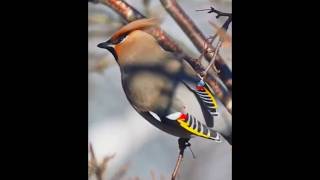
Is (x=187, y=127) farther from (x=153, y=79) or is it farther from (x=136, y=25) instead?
(x=136, y=25)

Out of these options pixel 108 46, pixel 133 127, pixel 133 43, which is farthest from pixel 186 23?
pixel 133 127

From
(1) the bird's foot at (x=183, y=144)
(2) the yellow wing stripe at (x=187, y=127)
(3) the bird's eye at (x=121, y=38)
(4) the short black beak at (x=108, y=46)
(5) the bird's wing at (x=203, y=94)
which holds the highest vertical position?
(3) the bird's eye at (x=121, y=38)

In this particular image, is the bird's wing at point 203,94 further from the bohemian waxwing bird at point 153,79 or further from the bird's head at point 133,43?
the bird's head at point 133,43

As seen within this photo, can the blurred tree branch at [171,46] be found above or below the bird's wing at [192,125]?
above

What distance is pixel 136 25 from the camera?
1998 mm

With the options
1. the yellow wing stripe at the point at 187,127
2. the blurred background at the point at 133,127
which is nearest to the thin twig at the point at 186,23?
the blurred background at the point at 133,127

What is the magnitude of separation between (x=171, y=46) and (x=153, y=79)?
0.16 m

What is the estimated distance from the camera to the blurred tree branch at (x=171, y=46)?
1.98 meters

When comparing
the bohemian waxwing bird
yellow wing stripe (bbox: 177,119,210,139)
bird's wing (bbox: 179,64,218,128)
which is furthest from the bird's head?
yellow wing stripe (bbox: 177,119,210,139)
